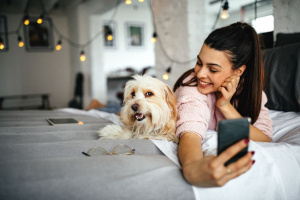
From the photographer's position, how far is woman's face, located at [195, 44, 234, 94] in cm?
119

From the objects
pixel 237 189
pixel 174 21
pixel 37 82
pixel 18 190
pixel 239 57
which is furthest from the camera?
pixel 37 82

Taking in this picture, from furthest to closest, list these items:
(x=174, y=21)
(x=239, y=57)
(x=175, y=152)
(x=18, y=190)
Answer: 1. (x=174, y=21)
2. (x=239, y=57)
3. (x=175, y=152)
4. (x=18, y=190)

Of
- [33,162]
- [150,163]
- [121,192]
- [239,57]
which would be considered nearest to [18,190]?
[33,162]

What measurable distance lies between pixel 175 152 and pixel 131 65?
25.3 ft

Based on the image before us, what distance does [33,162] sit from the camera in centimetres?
78

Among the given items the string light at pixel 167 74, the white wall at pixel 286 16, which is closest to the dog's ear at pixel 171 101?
the white wall at pixel 286 16

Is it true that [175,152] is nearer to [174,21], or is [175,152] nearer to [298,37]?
[298,37]

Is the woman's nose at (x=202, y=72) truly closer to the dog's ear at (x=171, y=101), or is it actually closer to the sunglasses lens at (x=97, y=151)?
the dog's ear at (x=171, y=101)

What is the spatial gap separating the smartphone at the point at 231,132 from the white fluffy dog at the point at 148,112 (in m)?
0.50

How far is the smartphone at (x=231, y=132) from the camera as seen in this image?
2.39 ft

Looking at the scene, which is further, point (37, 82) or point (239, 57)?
point (37, 82)

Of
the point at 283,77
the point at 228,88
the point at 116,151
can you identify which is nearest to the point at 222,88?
the point at 228,88

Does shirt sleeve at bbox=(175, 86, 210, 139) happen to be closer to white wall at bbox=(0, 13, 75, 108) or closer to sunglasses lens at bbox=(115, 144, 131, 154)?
sunglasses lens at bbox=(115, 144, 131, 154)

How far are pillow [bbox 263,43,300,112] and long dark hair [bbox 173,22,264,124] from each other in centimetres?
32
